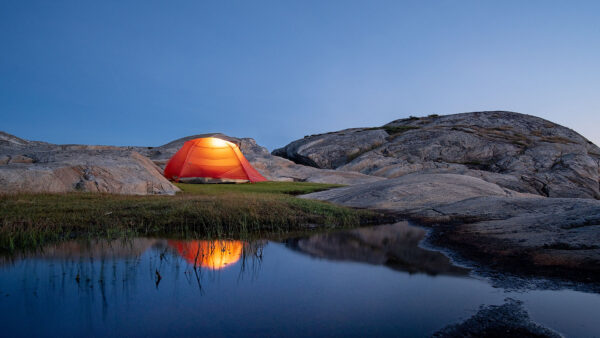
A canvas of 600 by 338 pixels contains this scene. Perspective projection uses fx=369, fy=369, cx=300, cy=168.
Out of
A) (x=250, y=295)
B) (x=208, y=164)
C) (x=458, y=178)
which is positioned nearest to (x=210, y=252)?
(x=250, y=295)

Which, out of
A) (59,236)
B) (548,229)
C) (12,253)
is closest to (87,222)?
(59,236)

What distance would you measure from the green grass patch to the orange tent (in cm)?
1249

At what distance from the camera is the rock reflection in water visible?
19.5 feet

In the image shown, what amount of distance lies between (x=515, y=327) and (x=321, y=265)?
3.13m

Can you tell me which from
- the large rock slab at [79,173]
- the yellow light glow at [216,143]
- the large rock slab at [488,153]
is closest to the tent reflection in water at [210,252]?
the large rock slab at [79,173]

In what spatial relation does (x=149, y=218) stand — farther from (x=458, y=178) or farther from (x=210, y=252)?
(x=458, y=178)

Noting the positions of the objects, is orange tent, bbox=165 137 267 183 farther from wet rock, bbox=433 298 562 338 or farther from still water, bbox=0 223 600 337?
wet rock, bbox=433 298 562 338

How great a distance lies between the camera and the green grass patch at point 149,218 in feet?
27.0

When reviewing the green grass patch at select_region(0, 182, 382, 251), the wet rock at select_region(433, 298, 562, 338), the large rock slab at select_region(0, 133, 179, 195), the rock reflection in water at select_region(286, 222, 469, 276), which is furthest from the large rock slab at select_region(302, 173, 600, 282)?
the large rock slab at select_region(0, 133, 179, 195)

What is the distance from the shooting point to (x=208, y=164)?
86.2 feet

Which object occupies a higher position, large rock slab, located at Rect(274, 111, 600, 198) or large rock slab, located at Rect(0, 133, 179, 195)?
large rock slab, located at Rect(274, 111, 600, 198)

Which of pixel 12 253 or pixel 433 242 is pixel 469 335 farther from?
pixel 12 253

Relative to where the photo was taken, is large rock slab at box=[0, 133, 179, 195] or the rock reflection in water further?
large rock slab at box=[0, 133, 179, 195]

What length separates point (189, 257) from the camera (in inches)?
257
